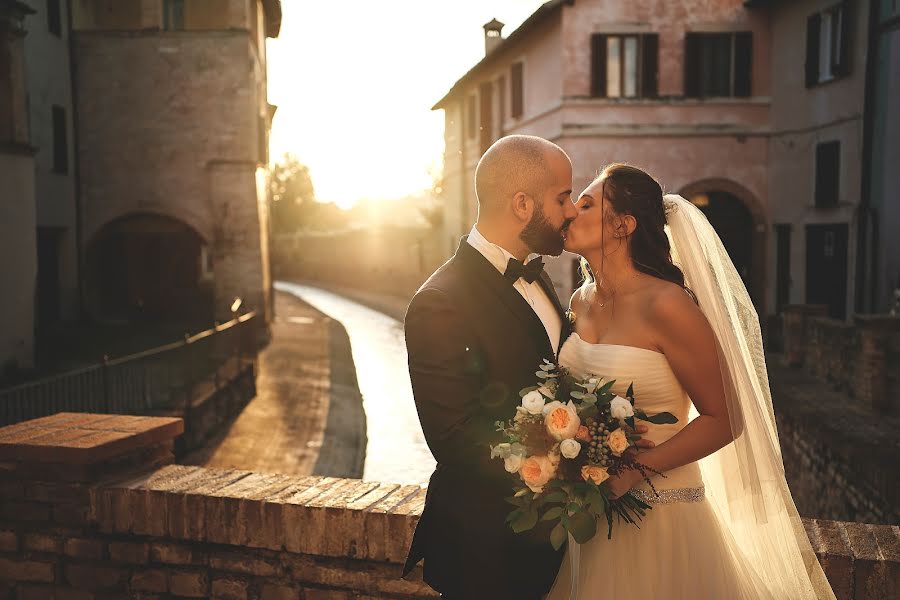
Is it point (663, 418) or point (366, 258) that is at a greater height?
point (663, 418)

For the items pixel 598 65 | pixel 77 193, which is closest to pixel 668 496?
pixel 598 65

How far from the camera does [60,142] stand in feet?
67.8

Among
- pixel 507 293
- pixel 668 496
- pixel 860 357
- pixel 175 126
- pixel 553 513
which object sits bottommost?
pixel 860 357

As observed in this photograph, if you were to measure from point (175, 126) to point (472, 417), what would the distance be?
2077 centimetres

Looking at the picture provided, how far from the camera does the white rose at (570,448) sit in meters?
2.35

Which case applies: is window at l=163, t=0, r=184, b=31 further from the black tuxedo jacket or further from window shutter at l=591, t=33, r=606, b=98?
the black tuxedo jacket

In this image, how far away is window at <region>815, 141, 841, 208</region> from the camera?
19.8 meters

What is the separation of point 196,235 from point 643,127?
13.2m

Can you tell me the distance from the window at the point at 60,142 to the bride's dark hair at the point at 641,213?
20384mm

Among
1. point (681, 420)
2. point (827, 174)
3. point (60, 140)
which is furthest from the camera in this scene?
point (60, 140)

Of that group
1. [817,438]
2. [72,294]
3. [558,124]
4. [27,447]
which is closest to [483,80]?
[558,124]

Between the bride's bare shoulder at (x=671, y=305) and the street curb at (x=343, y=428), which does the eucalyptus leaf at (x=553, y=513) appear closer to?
the bride's bare shoulder at (x=671, y=305)

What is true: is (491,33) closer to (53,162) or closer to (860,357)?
(53,162)

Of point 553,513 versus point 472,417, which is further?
point 472,417
